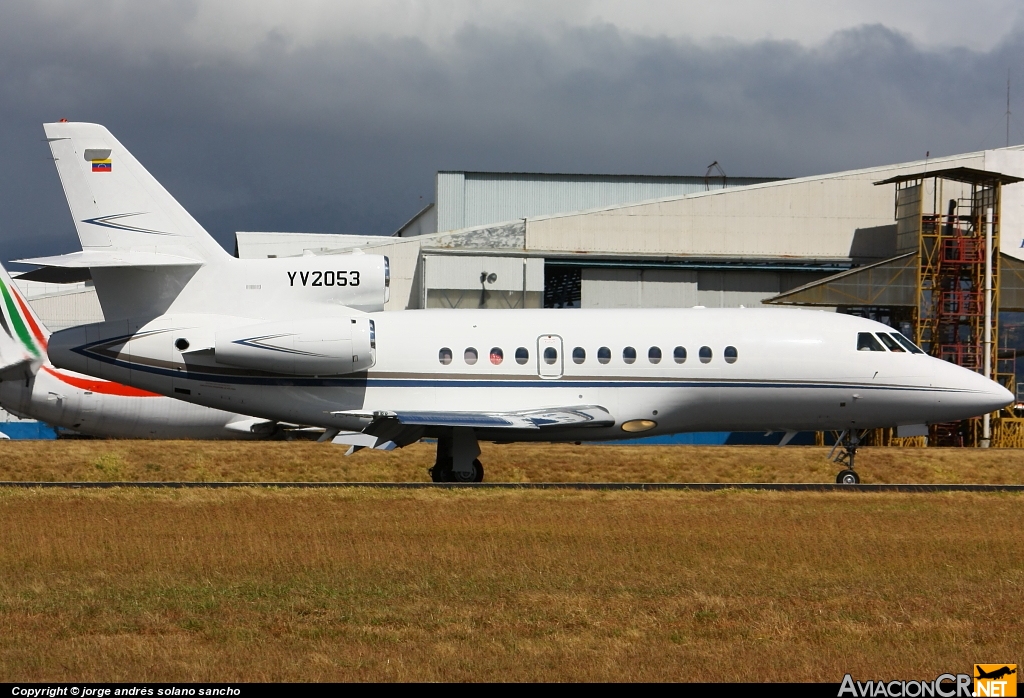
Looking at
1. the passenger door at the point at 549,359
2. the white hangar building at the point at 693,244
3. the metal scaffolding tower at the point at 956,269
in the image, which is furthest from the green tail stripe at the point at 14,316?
the metal scaffolding tower at the point at 956,269

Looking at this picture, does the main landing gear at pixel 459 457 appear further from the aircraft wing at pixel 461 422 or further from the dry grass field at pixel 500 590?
the dry grass field at pixel 500 590

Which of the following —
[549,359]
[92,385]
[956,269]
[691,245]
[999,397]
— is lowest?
[92,385]

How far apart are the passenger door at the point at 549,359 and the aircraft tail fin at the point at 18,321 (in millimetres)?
18736

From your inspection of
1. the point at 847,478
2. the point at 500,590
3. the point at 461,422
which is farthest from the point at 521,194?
the point at 500,590

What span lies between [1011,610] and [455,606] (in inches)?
206

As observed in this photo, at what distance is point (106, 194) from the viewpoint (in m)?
23.6

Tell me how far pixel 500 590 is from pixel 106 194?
15095mm

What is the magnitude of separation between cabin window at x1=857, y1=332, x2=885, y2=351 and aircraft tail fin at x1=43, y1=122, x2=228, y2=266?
14.4m

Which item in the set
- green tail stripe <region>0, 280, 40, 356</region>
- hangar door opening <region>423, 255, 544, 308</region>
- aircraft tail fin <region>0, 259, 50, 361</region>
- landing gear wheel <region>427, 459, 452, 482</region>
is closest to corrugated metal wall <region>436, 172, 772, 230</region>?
hangar door opening <region>423, 255, 544, 308</region>

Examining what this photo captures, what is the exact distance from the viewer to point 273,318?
80.4 ft

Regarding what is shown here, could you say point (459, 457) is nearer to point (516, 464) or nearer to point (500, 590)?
point (516, 464)

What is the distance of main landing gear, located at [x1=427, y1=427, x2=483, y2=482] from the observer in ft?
79.5

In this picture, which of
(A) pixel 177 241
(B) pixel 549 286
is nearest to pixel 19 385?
(A) pixel 177 241

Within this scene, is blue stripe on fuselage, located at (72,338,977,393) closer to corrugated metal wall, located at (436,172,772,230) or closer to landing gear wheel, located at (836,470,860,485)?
landing gear wheel, located at (836,470,860,485)
